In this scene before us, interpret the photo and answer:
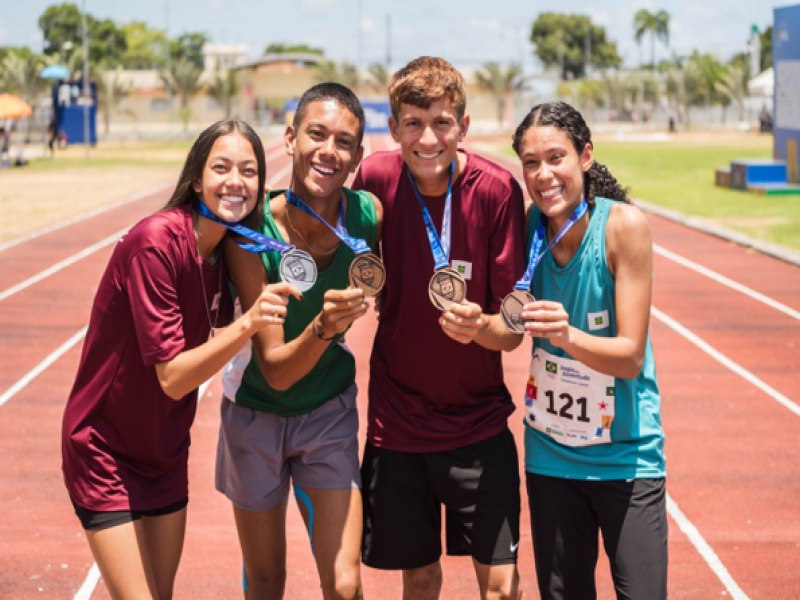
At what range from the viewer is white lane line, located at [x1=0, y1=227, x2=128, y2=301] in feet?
49.1

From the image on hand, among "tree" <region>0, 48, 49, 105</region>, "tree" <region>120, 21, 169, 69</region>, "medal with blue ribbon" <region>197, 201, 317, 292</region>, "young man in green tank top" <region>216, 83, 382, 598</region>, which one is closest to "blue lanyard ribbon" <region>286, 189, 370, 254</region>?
"young man in green tank top" <region>216, 83, 382, 598</region>

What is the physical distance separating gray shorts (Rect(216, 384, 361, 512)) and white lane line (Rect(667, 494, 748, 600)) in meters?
2.28

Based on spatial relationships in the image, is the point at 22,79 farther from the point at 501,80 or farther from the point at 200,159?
the point at 200,159

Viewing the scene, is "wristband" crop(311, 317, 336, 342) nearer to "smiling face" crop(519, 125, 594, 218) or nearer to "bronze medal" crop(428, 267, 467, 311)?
"bronze medal" crop(428, 267, 467, 311)

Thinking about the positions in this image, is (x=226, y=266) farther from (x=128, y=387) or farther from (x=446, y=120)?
(x=446, y=120)

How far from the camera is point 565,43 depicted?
4857 inches

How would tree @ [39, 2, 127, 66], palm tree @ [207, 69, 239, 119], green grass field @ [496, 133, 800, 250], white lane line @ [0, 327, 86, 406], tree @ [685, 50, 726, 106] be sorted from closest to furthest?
white lane line @ [0, 327, 86, 406] → green grass field @ [496, 133, 800, 250] → palm tree @ [207, 69, 239, 119] → tree @ [685, 50, 726, 106] → tree @ [39, 2, 127, 66]

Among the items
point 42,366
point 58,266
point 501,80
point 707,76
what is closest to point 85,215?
point 58,266

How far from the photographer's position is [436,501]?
425cm

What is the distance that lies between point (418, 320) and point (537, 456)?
57 centimetres

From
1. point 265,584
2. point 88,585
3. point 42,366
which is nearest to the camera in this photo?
point 265,584

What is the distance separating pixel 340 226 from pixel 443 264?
1.12 ft

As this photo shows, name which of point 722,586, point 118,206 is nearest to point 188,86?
point 118,206

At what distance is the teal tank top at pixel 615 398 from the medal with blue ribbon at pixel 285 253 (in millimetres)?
708
